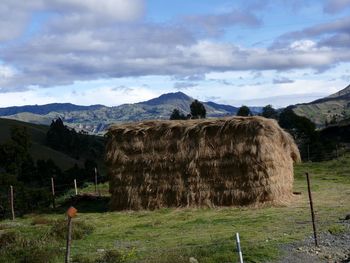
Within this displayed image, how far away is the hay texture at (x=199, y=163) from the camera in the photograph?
68.6 feet

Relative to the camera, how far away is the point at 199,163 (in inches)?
850

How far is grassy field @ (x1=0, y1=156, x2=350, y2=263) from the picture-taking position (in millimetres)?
12273

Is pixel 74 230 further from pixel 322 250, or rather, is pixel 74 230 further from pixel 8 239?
pixel 322 250

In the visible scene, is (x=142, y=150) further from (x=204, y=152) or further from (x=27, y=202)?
(x=27, y=202)

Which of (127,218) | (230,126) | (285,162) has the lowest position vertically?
(127,218)

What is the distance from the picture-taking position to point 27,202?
84.4ft

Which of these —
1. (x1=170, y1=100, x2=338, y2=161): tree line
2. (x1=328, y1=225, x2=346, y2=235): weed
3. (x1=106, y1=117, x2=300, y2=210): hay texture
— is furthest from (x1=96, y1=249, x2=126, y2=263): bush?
(x1=170, y1=100, x2=338, y2=161): tree line

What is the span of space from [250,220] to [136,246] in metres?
4.56

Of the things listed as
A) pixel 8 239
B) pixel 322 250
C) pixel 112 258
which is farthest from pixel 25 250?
pixel 322 250

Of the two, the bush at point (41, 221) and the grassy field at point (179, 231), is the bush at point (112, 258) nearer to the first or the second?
the grassy field at point (179, 231)

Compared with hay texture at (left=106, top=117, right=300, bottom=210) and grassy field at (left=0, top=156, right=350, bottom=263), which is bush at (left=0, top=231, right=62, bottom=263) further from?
hay texture at (left=106, top=117, right=300, bottom=210)

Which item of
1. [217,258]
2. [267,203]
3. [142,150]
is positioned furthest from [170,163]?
[217,258]

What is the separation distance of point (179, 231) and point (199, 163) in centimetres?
582

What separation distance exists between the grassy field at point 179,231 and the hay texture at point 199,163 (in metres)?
0.74
